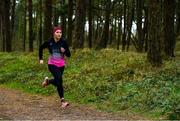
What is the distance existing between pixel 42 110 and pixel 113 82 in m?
3.33

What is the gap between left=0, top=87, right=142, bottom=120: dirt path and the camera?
10766 millimetres

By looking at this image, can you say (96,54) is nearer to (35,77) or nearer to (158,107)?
(35,77)

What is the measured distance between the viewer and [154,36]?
16.0 meters

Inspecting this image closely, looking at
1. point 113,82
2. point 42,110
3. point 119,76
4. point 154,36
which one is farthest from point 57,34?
point 154,36

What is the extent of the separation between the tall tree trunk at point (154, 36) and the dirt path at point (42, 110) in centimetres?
411

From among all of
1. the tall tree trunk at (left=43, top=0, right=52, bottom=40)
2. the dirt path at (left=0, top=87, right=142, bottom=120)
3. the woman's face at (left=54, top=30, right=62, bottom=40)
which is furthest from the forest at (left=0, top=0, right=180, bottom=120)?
the woman's face at (left=54, top=30, right=62, bottom=40)

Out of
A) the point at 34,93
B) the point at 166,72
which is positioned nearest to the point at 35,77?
the point at 34,93

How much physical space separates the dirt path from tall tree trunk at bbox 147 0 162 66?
4.11 meters

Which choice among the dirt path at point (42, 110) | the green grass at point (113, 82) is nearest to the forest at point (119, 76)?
the green grass at point (113, 82)

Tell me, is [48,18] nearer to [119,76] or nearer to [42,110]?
[119,76]

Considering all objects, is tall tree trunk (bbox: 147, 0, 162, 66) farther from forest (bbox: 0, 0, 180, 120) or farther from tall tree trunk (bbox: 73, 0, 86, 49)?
tall tree trunk (bbox: 73, 0, 86, 49)

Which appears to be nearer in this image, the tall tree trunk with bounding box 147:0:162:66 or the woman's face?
the woman's face

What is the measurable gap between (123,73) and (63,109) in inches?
156

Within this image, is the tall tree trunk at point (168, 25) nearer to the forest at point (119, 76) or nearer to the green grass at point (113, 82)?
the forest at point (119, 76)
